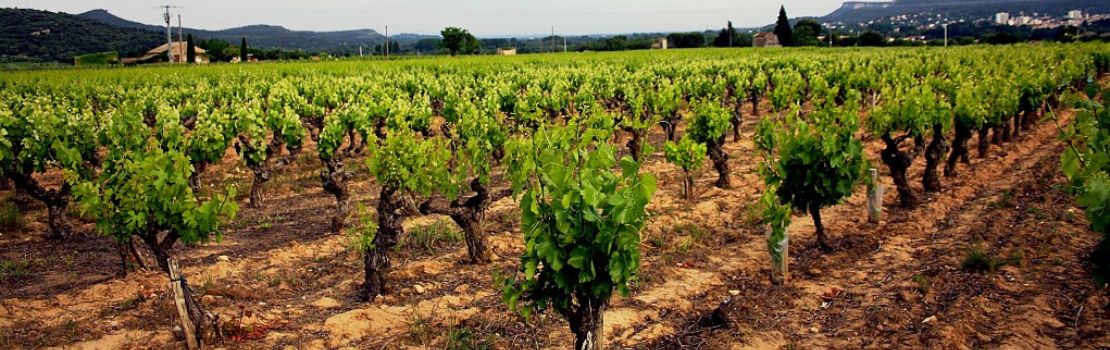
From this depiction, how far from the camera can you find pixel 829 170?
28.6ft

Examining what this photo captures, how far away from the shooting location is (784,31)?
9206 cm

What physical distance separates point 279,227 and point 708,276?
624 centimetres

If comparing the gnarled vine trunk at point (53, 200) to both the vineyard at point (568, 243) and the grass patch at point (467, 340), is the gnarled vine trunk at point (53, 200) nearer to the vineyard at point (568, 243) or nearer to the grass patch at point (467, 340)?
the vineyard at point (568, 243)

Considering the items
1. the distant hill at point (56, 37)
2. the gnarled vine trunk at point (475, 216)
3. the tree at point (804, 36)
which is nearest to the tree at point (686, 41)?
the tree at point (804, 36)

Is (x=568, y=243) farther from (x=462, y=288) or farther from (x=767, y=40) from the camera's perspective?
(x=767, y=40)

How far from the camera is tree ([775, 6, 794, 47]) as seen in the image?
90.5m

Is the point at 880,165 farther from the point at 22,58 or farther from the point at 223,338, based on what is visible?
the point at 22,58

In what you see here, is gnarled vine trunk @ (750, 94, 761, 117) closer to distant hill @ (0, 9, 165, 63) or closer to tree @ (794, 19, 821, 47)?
tree @ (794, 19, 821, 47)

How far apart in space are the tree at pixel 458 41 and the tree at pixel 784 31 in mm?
38486

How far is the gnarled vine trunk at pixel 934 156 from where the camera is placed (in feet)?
37.9

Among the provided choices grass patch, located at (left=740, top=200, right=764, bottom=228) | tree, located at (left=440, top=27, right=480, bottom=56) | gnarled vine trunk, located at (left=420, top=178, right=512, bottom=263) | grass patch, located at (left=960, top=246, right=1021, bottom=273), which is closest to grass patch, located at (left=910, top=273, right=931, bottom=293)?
grass patch, located at (left=960, top=246, right=1021, bottom=273)

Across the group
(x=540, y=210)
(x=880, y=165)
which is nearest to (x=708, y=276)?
(x=540, y=210)

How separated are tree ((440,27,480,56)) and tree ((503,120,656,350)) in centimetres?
7293

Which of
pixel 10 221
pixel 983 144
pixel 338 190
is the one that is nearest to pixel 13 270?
pixel 10 221
